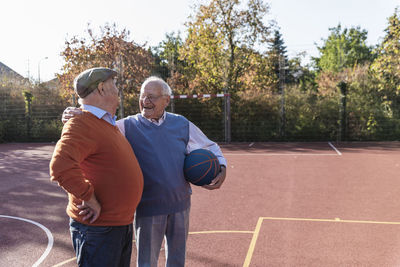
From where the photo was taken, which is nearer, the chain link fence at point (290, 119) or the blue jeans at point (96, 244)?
the blue jeans at point (96, 244)

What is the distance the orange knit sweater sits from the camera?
6.18ft

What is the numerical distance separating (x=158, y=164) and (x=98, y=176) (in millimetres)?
508

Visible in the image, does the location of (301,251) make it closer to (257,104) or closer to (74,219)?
(74,219)

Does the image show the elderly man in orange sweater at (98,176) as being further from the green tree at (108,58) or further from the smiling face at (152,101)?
the green tree at (108,58)

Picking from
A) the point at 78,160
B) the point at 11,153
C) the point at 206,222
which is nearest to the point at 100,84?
the point at 78,160

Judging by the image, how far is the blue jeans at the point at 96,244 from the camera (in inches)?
81.0

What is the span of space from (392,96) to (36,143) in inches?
647

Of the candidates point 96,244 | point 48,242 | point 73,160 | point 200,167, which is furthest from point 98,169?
point 48,242

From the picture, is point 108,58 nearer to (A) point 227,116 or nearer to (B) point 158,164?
(A) point 227,116

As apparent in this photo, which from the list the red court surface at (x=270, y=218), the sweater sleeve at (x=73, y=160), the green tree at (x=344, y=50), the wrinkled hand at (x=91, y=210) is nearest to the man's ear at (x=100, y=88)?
the sweater sleeve at (x=73, y=160)

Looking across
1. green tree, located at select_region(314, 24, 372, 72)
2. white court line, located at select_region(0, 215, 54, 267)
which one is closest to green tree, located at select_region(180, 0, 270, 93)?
white court line, located at select_region(0, 215, 54, 267)

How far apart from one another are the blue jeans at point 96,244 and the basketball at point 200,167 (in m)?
0.69

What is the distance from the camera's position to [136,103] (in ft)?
55.8

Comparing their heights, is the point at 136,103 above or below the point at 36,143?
above
